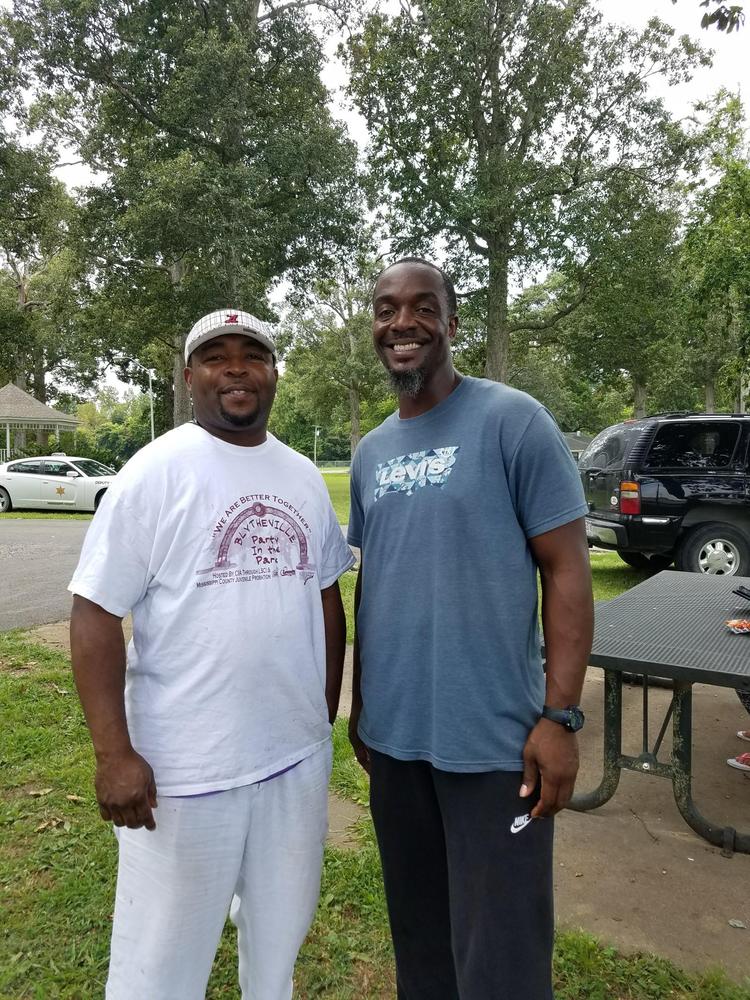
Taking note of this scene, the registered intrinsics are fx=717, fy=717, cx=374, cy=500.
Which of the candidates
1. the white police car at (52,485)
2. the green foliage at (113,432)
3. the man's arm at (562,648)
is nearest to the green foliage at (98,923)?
the man's arm at (562,648)

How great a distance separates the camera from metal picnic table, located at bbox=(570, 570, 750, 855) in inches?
115

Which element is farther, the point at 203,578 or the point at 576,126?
the point at 576,126

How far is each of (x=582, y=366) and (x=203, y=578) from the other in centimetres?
2397

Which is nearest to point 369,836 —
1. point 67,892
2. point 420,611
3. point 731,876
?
point 67,892

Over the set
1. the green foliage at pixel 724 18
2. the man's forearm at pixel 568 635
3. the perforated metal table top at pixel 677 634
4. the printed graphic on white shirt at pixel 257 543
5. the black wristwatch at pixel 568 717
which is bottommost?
the perforated metal table top at pixel 677 634

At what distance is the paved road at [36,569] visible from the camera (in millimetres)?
7602

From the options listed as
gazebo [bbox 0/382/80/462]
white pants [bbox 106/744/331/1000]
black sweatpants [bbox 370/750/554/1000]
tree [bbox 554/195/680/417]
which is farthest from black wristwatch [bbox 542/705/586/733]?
gazebo [bbox 0/382/80/462]

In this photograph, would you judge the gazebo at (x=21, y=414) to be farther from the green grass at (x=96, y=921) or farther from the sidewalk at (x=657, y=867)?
the sidewalk at (x=657, y=867)

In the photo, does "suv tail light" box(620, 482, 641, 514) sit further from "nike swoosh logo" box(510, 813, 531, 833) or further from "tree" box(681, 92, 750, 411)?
"nike swoosh logo" box(510, 813, 531, 833)

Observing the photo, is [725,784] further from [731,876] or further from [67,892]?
[67,892]

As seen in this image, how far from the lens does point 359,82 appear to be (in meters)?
21.5

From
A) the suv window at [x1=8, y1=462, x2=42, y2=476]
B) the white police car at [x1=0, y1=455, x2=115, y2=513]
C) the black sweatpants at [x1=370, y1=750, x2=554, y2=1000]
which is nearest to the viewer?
the black sweatpants at [x1=370, y1=750, x2=554, y2=1000]

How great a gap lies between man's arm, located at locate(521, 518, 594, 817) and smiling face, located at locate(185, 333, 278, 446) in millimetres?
832

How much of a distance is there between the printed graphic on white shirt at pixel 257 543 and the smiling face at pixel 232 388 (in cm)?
21
